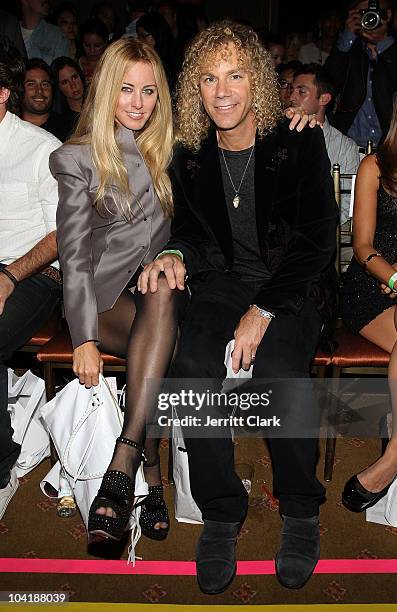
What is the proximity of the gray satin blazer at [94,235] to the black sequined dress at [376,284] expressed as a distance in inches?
28.7

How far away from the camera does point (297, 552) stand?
7.16ft

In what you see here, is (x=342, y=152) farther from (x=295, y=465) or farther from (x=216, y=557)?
(x=216, y=557)

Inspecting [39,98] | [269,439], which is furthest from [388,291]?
[39,98]

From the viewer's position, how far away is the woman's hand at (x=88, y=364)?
2322 millimetres

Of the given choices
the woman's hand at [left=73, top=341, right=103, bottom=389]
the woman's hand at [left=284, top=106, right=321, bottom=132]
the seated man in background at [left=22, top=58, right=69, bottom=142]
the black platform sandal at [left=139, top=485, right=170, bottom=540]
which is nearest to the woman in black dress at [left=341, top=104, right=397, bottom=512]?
the woman's hand at [left=284, top=106, right=321, bottom=132]

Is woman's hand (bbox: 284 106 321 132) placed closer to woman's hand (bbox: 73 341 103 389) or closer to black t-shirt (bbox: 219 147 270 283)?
black t-shirt (bbox: 219 147 270 283)

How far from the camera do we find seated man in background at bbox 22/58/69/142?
13.1 feet

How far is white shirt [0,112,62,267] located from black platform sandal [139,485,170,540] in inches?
40.5

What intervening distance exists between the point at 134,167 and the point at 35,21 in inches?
150

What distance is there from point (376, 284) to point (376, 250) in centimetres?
13

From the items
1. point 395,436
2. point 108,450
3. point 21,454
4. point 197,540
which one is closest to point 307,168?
point 395,436

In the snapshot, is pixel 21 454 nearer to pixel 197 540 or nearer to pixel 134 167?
pixel 197 540

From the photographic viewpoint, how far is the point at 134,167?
2.54 m

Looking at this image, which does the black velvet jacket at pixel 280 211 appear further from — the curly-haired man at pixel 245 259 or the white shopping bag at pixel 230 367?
the white shopping bag at pixel 230 367
